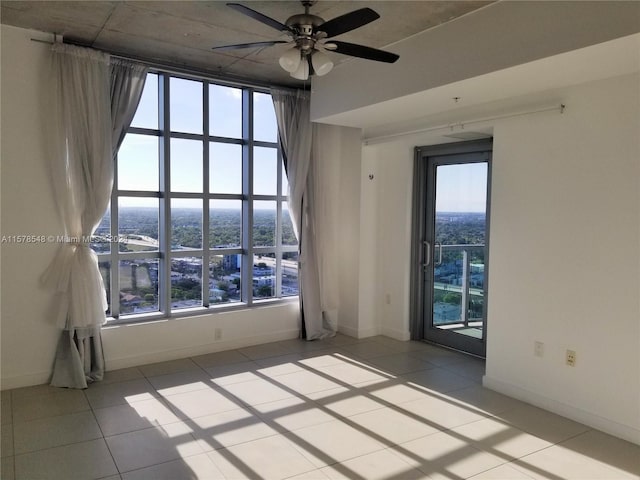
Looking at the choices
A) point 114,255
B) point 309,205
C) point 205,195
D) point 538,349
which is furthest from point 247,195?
point 538,349

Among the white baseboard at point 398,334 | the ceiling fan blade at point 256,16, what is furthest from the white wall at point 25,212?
the white baseboard at point 398,334

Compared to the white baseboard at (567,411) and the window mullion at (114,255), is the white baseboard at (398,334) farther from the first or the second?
the window mullion at (114,255)

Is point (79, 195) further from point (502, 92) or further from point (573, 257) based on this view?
point (573, 257)

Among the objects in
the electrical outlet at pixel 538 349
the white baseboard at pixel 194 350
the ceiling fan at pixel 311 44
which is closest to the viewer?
the ceiling fan at pixel 311 44

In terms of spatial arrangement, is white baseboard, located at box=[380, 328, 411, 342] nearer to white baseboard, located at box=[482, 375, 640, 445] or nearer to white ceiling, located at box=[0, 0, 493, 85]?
white baseboard, located at box=[482, 375, 640, 445]

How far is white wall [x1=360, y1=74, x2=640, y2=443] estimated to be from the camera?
10.5 ft

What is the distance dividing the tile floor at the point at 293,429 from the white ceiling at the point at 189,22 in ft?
9.53

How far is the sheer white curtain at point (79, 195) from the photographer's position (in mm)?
3957

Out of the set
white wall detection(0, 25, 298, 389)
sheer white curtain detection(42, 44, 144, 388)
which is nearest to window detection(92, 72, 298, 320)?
sheer white curtain detection(42, 44, 144, 388)

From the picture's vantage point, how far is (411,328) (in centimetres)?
554

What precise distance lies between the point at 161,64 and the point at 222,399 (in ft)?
10.2

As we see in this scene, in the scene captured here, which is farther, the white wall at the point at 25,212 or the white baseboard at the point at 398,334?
the white baseboard at the point at 398,334

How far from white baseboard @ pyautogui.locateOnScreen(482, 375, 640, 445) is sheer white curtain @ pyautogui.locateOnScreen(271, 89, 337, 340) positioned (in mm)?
2064

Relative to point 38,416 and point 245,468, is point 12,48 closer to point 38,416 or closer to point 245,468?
Result: point 38,416
